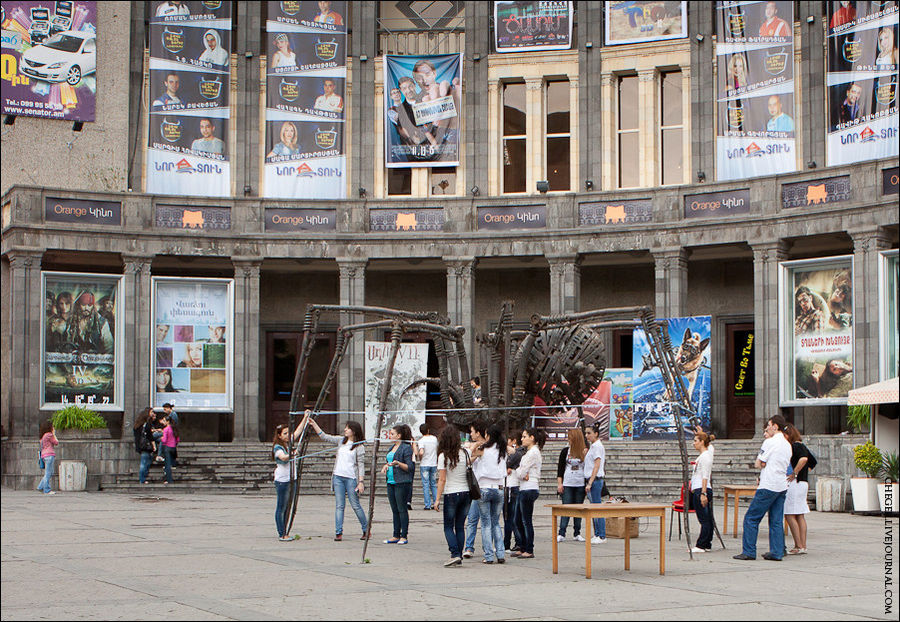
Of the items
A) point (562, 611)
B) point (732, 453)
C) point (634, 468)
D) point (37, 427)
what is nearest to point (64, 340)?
point (37, 427)

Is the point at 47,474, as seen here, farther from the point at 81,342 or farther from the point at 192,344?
the point at 192,344

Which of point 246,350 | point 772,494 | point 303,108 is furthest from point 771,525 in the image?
point 303,108

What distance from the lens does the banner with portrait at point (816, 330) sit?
29406 millimetres

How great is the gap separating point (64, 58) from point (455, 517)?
25.3 m

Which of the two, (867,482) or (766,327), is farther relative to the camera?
(766,327)

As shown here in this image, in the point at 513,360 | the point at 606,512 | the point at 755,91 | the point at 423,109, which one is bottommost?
the point at 606,512

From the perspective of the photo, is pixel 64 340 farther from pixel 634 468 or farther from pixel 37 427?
pixel 634 468

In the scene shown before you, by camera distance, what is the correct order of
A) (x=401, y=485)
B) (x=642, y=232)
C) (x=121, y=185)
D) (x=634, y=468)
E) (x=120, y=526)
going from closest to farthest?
(x=401, y=485)
(x=120, y=526)
(x=634, y=468)
(x=642, y=232)
(x=121, y=185)

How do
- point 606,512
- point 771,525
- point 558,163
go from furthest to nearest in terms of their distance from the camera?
1. point 558,163
2. point 771,525
3. point 606,512

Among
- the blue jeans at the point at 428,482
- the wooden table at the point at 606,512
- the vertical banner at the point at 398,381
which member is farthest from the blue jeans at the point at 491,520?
the blue jeans at the point at 428,482

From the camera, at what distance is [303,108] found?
121 feet

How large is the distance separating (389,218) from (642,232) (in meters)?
7.28

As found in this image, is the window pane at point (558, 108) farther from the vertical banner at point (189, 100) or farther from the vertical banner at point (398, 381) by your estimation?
the vertical banner at point (398, 381)

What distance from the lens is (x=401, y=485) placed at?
1756cm
